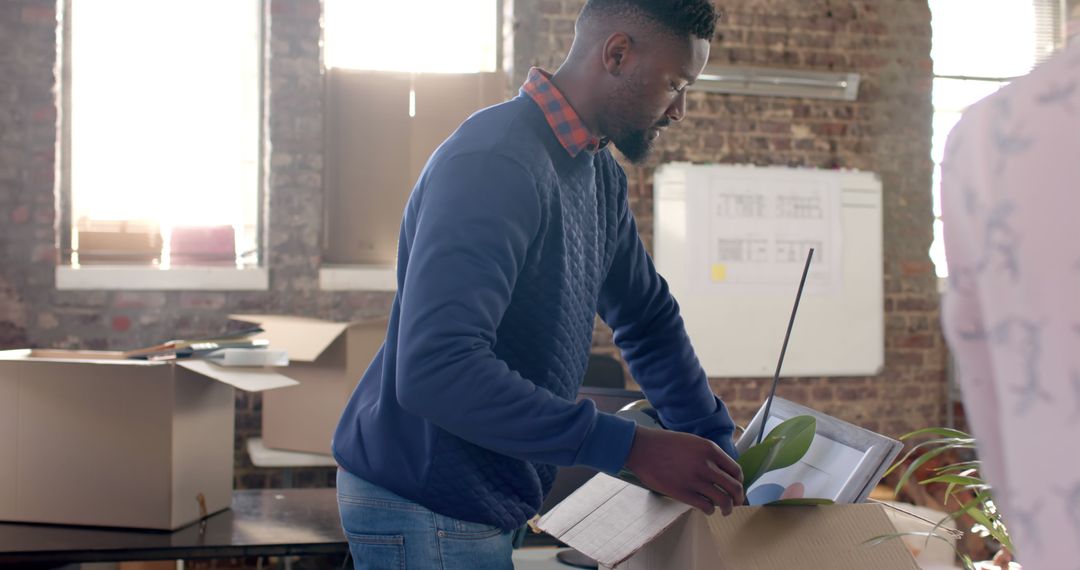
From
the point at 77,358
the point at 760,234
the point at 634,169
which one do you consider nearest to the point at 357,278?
the point at 634,169

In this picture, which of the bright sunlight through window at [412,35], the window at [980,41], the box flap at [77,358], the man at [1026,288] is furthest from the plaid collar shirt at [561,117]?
the window at [980,41]

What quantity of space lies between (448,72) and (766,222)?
1.48 meters

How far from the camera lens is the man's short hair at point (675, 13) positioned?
125 cm

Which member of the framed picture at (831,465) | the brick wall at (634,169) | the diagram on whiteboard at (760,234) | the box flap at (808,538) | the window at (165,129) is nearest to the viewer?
the box flap at (808,538)

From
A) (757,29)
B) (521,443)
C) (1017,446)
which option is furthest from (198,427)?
(757,29)

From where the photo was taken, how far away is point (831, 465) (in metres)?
1.16

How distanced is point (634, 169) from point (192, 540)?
2.67 metres

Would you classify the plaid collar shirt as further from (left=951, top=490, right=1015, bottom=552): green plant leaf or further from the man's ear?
(left=951, top=490, right=1015, bottom=552): green plant leaf

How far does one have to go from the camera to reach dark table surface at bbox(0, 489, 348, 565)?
67.0 inches

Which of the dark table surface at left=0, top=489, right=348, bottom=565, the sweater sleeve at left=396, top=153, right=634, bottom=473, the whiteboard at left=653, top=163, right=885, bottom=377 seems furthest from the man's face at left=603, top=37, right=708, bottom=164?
the whiteboard at left=653, top=163, right=885, bottom=377

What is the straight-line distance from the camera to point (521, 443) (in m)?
0.99

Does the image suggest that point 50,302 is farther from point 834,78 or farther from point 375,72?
point 834,78

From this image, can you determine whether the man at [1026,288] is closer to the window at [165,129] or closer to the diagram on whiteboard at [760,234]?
the window at [165,129]

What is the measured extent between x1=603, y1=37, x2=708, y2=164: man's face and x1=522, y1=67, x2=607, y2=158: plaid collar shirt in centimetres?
5
